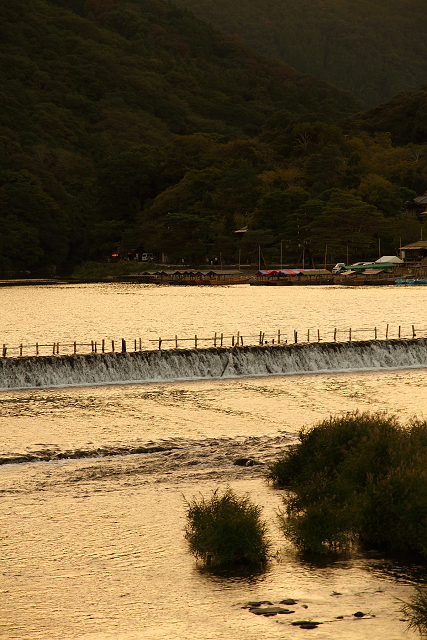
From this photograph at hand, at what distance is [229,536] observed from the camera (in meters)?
17.8

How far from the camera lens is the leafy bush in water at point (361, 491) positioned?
58.9 feet

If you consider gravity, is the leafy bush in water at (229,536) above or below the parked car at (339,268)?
below

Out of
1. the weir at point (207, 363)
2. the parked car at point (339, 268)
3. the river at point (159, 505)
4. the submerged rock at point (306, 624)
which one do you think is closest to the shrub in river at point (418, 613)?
the river at point (159, 505)

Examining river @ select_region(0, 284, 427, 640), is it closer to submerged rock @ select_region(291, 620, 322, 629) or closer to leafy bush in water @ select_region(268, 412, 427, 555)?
submerged rock @ select_region(291, 620, 322, 629)

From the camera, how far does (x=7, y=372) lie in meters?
40.9

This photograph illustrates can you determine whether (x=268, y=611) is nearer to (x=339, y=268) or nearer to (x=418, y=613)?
(x=418, y=613)

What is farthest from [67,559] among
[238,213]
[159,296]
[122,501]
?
[238,213]

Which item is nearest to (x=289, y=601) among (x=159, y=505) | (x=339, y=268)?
(x=159, y=505)

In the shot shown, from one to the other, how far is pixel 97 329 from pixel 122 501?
158ft

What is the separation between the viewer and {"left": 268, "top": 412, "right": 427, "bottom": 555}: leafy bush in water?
58.9 feet

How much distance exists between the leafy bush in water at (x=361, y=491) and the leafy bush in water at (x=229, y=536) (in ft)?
3.81

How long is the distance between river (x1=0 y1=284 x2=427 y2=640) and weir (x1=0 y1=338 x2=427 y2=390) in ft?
1.53

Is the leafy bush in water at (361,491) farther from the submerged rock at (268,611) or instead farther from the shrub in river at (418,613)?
the submerged rock at (268,611)

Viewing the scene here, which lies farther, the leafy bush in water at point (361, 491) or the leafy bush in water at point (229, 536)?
the leafy bush in water at point (361, 491)
